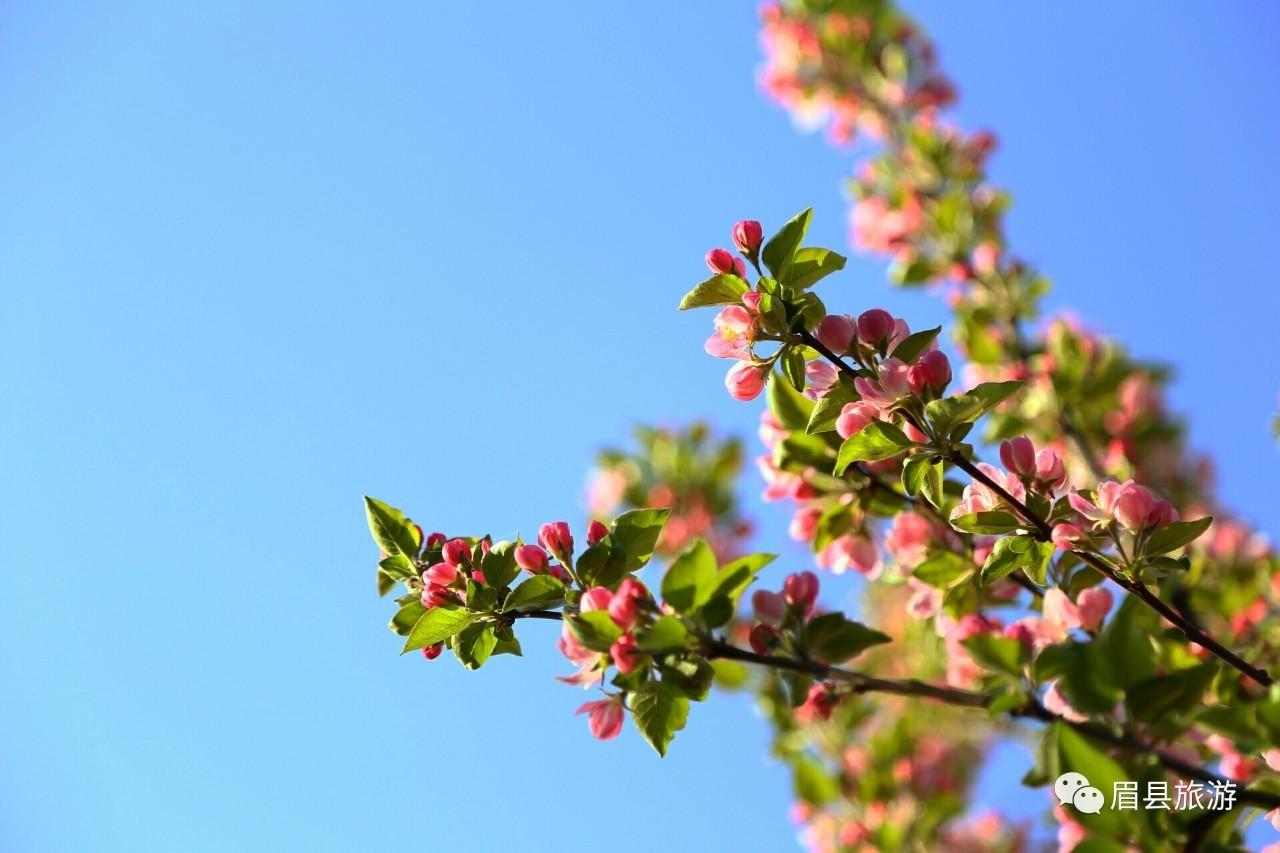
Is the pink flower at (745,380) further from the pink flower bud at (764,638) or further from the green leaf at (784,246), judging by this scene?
the pink flower bud at (764,638)

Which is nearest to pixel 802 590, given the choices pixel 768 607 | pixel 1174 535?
pixel 768 607

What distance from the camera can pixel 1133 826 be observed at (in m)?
1.02

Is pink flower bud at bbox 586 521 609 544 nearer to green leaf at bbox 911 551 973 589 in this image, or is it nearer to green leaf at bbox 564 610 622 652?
green leaf at bbox 564 610 622 652

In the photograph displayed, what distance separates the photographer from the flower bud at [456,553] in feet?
4.23

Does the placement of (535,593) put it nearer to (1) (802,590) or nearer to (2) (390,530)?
(2) (390,530)

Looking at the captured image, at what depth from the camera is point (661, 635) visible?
3.88ft

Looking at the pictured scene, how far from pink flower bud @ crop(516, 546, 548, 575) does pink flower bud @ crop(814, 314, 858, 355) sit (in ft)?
1.52

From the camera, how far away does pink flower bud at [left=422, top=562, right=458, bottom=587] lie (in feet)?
4.13

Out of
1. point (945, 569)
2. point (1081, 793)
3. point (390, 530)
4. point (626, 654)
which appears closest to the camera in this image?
point (1081, 793)

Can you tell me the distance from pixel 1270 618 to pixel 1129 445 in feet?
3.26

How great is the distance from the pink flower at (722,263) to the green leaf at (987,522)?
425 mm

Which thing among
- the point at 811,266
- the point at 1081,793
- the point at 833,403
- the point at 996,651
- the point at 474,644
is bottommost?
the point at 1081,793

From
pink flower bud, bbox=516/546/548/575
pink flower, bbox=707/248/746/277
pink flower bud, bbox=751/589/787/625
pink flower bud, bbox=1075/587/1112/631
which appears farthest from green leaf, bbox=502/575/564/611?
pink flower bud, bbox=1075/587/1112/631

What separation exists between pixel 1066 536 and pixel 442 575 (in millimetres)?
803
